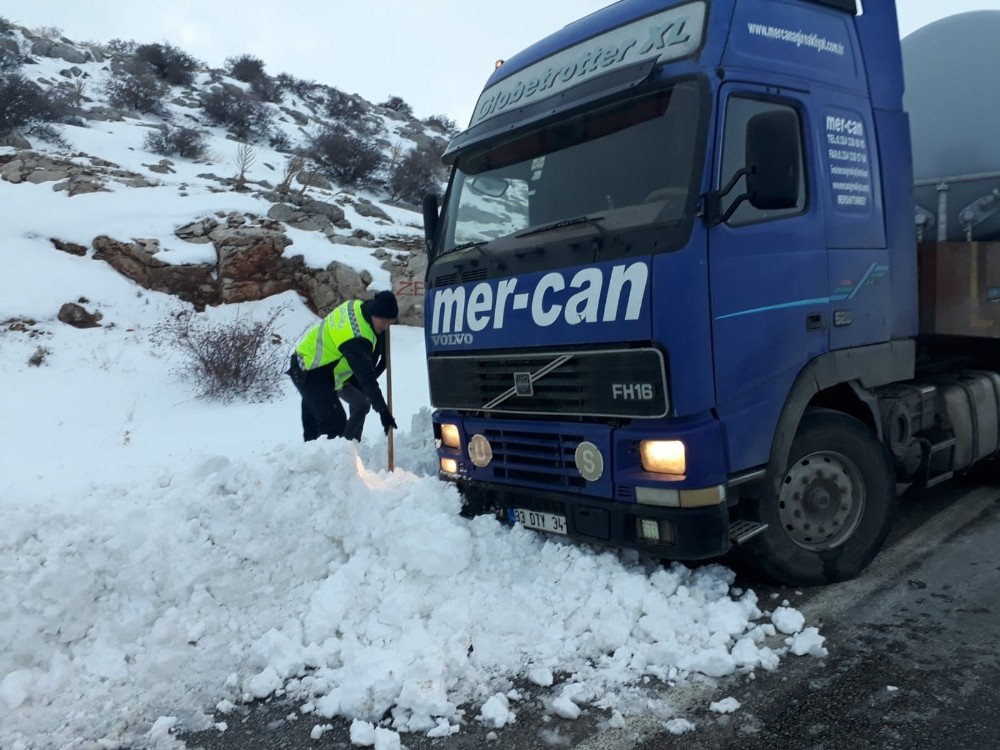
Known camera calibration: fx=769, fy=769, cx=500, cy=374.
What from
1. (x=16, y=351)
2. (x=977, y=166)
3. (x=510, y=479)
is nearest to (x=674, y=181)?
(x=510, y=479)

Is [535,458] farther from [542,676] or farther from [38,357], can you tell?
[38,357]

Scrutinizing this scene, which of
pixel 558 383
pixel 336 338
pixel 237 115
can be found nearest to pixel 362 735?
pixel 558 383

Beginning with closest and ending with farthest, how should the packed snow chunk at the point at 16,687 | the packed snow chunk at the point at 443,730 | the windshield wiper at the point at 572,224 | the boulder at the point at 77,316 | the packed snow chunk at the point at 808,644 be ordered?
1. the packed snow chunk at the point at 443,730
2. the packed snow chunk at the point at 16,687
3. the packed snow chunk at the point at 808,644
4. the windshield wiper at the point at 572,224
5. the boulder at the point at 77,316

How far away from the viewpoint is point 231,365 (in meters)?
9.65

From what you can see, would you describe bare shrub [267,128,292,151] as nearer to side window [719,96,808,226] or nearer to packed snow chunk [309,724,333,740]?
side window [719,96,808,226]

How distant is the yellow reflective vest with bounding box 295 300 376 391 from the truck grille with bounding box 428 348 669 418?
1.44 m

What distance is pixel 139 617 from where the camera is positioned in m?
3.71

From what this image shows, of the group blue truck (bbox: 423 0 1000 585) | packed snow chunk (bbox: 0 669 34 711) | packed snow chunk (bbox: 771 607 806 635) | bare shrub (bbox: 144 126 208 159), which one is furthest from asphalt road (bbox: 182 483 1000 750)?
bare shrub (bbox: 144 126 208 159)

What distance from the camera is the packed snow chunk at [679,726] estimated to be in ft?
9.64

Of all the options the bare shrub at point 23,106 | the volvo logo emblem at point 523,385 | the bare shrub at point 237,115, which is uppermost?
the bare shrub at point 237,115

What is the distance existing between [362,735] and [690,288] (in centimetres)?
237

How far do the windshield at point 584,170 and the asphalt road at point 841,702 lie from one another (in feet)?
7.04

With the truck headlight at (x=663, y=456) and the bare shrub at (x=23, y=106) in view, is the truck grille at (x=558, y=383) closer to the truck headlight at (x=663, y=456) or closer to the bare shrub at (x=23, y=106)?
the truck headlight at (x=663, y=456)

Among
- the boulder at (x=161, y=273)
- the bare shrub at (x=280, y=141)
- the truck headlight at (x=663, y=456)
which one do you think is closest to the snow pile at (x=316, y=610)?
the truck headlight at (x=663, y=456)
